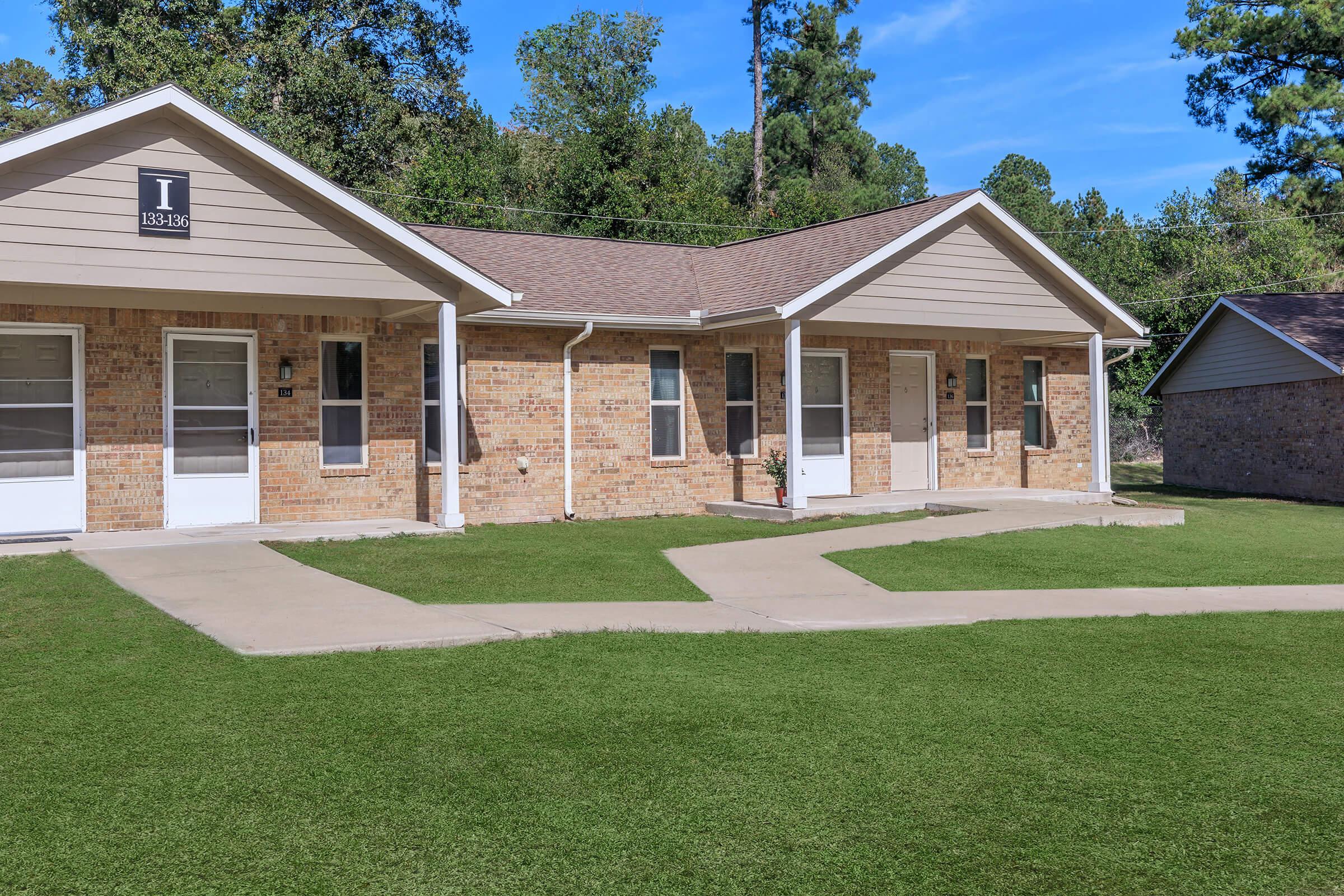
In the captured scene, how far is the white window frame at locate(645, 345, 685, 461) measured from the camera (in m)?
16.6

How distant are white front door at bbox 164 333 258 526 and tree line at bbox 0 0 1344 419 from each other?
58.4 ft

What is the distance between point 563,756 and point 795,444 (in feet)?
35.3

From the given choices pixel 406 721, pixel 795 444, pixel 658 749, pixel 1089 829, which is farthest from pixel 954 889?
pixel 795 444

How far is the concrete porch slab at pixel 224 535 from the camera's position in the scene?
11.7 meters

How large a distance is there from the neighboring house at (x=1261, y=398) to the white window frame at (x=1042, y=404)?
17.3ft

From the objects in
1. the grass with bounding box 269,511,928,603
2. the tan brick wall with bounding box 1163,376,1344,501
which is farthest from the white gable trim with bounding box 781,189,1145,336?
the tan brick wall with bounding box 1163,376,1344,501

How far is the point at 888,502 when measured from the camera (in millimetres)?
16453

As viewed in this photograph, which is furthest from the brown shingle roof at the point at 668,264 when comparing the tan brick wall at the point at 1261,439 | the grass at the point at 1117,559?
the tan brick wall at the point at 1261,439

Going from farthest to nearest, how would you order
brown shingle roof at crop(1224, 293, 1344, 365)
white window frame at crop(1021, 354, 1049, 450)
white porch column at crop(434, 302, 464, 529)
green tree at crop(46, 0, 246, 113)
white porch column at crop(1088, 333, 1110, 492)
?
green tree at crop(46, 0, 246, 113), brown shingle roof at crop(1224, 293, 1344, 365), white window frame at crop(1021, 354, 1049, 450), white porch column at crop(1088, 333, 1110, 492), white porch column at crop(434, 302, 464, 529)

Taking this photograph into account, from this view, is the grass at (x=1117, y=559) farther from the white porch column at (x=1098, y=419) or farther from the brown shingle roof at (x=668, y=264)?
the brown shingle roof at (x=668, y=264)

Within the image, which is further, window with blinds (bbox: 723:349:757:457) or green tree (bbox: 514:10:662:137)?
green tree (bbox: 514:10:662:137)

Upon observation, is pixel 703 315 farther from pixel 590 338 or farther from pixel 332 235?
pixel 332 235

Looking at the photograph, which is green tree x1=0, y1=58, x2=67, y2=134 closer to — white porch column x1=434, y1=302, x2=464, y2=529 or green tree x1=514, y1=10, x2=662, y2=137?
green tree x1=514, y1=10, x2=662, y2=137

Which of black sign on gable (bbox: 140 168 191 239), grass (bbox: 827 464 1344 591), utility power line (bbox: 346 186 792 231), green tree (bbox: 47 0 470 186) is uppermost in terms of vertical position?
green tree (bbox: 47 0 470 186)
